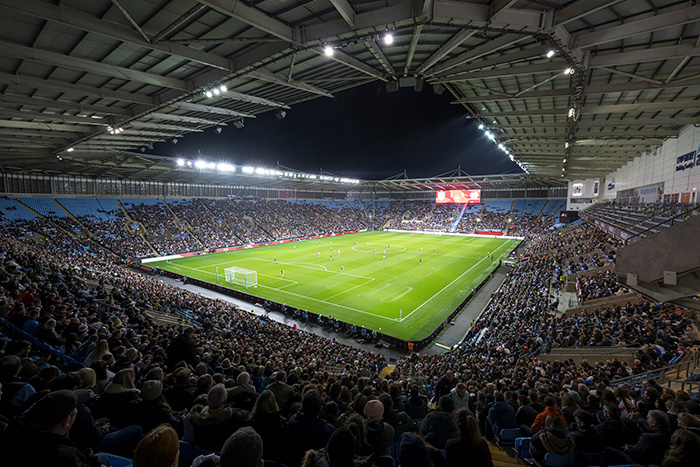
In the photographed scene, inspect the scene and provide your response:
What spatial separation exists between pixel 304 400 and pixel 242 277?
2850 cm

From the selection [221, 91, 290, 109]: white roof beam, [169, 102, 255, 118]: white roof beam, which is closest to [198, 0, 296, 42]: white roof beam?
[221, 91, 290, 109]: white roof beam

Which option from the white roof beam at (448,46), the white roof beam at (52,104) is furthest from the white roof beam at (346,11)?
the white roof beam at (52,104)

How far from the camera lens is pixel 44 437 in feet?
7.29

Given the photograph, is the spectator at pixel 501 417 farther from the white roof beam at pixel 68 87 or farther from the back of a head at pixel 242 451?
the white roof beam at pixel 68 87

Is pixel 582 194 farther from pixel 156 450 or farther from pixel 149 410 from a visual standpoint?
pixel 156 450

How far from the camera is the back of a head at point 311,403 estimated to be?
3309mm

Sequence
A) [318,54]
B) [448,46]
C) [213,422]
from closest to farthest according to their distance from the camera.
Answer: [213,422] < [448,46] < [318,54]

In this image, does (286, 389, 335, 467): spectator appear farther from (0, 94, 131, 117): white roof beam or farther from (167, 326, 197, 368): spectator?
(0, 94, 131, 117): white roof beam

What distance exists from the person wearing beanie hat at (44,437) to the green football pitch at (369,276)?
17.5 meters

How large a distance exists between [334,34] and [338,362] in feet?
37.0

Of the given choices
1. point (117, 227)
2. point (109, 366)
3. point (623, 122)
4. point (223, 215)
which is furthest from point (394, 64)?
point (223, 215)

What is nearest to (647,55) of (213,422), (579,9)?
(579,9)

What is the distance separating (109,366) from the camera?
5980 millimetres

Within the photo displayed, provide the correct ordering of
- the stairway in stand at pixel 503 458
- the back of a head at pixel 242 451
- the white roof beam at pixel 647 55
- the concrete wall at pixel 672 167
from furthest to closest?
1. the concrete wall at pixel 672 167
2. the white roof beam at pixel 647 55
3. the stairway in stand at pixel 503 458
4. the back of a head at pixel 242 451
